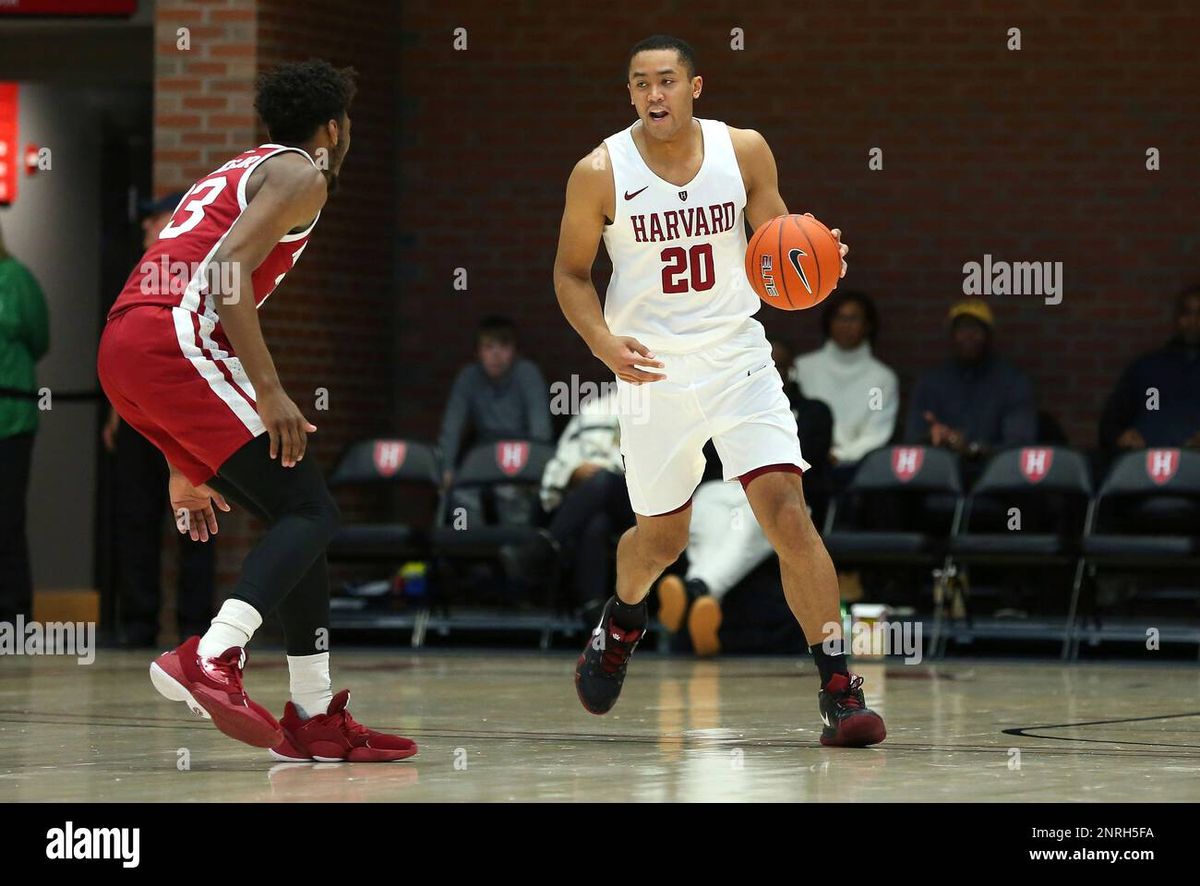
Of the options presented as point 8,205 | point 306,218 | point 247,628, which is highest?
point 8,205

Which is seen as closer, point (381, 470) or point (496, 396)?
point (381, 470)

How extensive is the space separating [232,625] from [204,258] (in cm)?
96

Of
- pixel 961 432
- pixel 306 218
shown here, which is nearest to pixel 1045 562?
pixel 961 432

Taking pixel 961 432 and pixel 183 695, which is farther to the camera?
pixel 961 432

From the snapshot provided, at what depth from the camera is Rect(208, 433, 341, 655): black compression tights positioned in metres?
5.57

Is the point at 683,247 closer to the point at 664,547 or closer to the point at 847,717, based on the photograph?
the point at 664,547

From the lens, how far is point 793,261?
626 cm

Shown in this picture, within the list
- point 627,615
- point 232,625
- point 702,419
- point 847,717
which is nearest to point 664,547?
point 627,615

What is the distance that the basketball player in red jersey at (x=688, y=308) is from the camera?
634 cm

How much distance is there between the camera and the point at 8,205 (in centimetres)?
1221

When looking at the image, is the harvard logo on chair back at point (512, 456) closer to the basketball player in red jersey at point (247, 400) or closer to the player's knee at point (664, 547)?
the player's knee at point (664, 547)

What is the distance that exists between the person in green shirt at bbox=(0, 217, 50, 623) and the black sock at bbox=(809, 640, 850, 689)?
594cm
